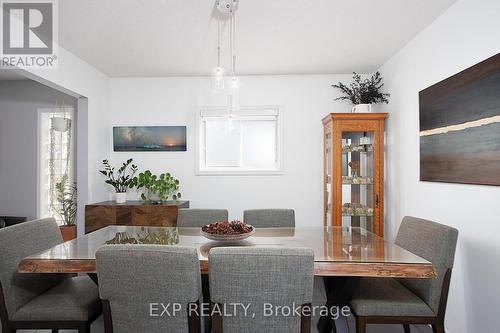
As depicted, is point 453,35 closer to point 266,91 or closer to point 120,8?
point 266,91

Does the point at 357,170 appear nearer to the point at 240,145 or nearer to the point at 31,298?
the point at 240,145

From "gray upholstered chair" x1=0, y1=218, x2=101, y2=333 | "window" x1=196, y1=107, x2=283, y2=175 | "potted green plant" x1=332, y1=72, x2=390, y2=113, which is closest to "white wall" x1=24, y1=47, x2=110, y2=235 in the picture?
"window" x1=196, y1=107, x2=283, y2=175

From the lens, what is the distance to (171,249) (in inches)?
50.1

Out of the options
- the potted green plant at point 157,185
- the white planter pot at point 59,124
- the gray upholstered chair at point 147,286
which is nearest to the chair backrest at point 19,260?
the gray upholstered chair at point 147,286

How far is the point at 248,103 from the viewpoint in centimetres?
382

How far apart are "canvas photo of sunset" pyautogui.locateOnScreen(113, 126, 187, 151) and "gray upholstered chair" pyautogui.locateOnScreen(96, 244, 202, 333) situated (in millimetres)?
2652

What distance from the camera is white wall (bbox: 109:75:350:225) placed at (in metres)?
3.77

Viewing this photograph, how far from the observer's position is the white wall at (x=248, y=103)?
3.77 metres

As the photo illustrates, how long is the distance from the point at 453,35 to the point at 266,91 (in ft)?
6.94

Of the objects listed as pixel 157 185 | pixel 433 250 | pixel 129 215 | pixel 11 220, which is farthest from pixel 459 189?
pixel 11 220

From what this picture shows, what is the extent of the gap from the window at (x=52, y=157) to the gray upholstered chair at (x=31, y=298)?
277cm

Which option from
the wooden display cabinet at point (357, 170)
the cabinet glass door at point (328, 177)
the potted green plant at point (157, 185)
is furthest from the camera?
the potted green plant at point (157, 185)

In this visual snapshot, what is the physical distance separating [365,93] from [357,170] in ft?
3.02

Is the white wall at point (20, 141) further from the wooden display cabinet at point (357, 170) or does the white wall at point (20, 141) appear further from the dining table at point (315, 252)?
the wooden display cabinet at point (357, 170)
